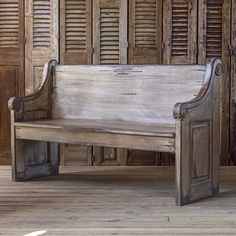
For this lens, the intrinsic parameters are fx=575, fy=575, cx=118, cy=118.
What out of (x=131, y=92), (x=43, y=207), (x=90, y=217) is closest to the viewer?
(x=90, y=217)

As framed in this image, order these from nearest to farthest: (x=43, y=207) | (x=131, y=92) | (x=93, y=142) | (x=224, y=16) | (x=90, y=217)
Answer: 1. (x=90, y=217)
2. (x=43, y=207)
3. (x=93, y=142)
4. (x=131, y=92)
5. (x=224, y=16)

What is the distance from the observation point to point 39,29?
5348 mm

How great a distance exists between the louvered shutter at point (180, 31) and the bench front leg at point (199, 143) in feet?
4.31

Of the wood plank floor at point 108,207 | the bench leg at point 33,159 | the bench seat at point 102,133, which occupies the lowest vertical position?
the wood plank floor at point 108,207

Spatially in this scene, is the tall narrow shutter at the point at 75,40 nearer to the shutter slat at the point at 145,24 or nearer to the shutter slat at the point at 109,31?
the shutter slat at the point at 109,31

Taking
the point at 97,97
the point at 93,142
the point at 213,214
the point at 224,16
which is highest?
the point at 224,16

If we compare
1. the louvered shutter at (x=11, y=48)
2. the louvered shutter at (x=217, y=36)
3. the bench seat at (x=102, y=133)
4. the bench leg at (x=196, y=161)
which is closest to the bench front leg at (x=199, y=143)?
the bench leg at (x=196, y=161)

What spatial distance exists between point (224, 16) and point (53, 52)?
63.5 inches

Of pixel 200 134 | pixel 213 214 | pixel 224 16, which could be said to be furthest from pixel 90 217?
pixel 224 16

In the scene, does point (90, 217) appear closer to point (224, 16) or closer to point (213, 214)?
point (213, 214)

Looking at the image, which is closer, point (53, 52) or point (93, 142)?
point (93, 142)

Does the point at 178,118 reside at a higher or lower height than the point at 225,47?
lower

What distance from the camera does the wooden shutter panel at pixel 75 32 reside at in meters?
5.31

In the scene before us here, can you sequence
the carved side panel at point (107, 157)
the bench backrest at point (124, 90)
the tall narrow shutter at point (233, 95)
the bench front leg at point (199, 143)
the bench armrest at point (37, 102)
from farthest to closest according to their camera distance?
the carved side panel at point (107, 157), the tall narrow shutter at point (233, 95), the bench armrest at point (37, 102), the bench backrest at point (124, 90), the bench front leg at point (199, 143)
